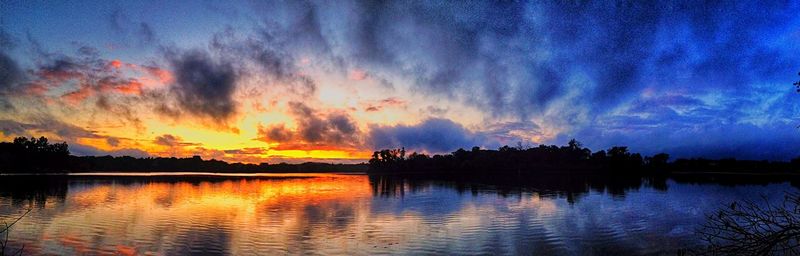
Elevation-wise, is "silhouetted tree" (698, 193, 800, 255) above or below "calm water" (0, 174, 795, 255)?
above

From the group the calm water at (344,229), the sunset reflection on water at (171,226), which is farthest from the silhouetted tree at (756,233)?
the sunset reflection on water at (171,226)

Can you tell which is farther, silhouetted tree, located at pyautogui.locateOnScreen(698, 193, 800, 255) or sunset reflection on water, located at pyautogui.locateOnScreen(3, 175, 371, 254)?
sunset reflection on water, located at pyautogui.locateOnScreen(3, 175, 371, 254)

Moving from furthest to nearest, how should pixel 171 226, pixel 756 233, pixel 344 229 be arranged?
pixel 171 226 < pixel 344 229 < pixel 756 233

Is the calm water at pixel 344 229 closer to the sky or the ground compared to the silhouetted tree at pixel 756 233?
closer to the ground

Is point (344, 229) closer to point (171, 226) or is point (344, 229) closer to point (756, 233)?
point (171, 226)

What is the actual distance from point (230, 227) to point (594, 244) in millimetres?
22502

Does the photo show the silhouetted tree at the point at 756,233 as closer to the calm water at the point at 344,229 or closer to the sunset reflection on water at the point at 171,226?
the calm water at the point at 344,229

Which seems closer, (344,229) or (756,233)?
(756,233)

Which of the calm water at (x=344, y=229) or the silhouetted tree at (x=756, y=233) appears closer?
the silhouetted tree at (x=756, y=233)

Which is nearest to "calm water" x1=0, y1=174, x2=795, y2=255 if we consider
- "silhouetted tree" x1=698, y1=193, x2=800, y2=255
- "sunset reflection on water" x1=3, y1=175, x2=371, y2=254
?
"sunset reflection on water" x1=3, y1=175, x2=371, y2=254

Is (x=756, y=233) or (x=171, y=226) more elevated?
(x=756, y=233)

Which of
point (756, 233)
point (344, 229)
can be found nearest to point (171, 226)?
point (344, 229)

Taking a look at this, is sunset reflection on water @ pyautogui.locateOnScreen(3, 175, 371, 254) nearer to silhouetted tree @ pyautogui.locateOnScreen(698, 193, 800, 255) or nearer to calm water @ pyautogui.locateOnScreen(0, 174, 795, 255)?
calm water @ pyautogui.locateOnScreen(0, 174, 795, 255)

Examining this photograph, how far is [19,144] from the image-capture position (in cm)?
17650
